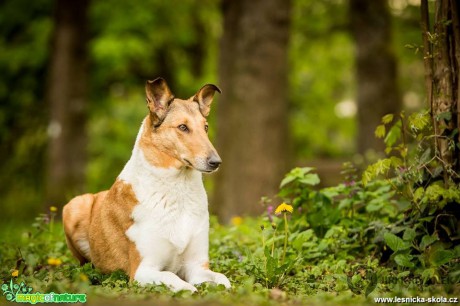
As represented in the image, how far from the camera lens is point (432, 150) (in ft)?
20.2

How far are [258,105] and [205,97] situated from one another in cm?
632

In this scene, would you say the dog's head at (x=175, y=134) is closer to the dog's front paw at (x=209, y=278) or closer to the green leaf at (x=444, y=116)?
the dog's front paw at (x=209, y=278)

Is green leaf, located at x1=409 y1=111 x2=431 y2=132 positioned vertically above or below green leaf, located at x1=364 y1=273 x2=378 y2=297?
above

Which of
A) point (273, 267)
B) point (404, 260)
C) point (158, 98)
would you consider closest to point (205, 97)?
point (158, 98)

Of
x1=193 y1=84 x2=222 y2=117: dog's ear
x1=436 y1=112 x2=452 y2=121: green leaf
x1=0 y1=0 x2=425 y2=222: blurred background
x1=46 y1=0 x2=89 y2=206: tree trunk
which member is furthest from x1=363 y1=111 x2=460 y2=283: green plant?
x1=46 y1=0 x2=89 y2=206: tree trunk

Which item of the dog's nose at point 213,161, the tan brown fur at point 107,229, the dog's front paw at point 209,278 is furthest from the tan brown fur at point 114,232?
the dog's nose at point 213,161

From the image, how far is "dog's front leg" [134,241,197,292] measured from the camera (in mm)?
5516

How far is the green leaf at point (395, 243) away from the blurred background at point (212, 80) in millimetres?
4760

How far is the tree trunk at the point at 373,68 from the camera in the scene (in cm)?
1437

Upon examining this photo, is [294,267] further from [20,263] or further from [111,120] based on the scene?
[111,120]

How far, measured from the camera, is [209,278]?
5.73 metres

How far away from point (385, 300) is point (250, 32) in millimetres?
8517

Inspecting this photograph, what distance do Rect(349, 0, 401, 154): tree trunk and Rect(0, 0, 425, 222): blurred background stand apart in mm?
22

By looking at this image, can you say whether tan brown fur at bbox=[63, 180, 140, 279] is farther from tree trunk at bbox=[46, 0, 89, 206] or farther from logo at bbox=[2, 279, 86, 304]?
tree trunk at bbox=[46, 0, 89, 206]
